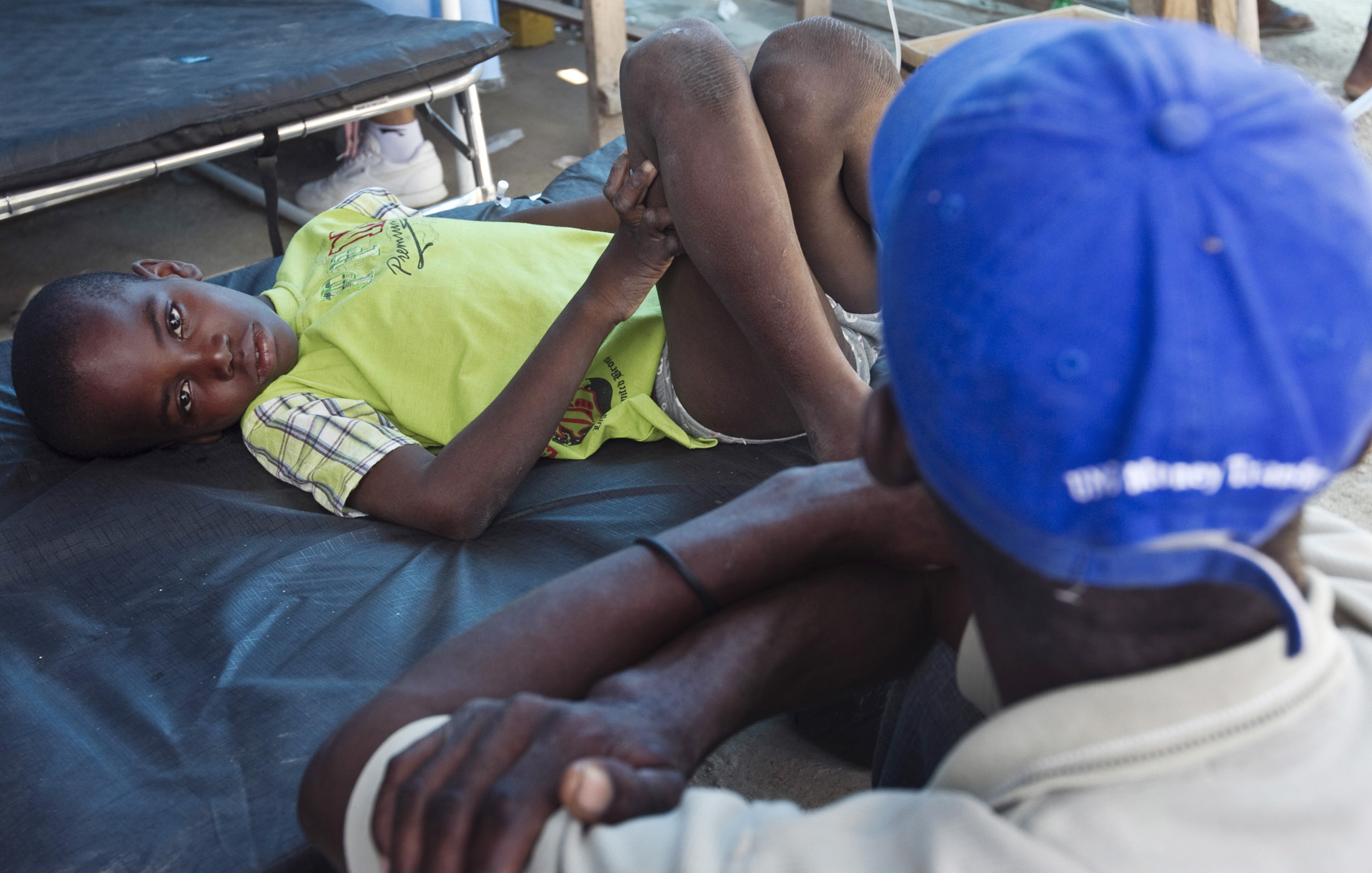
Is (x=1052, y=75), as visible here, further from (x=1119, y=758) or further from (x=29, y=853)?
(x=29, y=853)

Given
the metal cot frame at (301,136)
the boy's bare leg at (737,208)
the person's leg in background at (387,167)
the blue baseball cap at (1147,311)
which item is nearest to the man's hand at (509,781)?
the blue baseball cap at (1147,311)

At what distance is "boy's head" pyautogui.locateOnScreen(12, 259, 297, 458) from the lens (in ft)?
5.02

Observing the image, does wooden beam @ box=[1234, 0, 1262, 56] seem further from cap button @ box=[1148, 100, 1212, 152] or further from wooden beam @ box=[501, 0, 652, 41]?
cap button @ box=[1148, 100, 1212, 152]

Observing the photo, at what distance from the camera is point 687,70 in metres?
1.25

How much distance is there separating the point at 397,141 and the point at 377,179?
0.15 metres

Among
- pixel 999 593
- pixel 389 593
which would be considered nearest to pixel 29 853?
pixel 389 593

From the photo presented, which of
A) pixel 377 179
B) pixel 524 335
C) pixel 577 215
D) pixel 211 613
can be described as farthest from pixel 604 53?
pixel 211 613

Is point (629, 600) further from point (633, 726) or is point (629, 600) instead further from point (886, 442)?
point (886, 442)

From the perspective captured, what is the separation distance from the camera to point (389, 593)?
139 cm

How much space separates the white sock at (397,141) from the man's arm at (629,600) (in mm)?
2703

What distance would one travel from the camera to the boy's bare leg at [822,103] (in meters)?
1.33

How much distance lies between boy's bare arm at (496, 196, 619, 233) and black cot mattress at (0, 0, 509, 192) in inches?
32.3

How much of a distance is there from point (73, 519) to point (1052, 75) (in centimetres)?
152

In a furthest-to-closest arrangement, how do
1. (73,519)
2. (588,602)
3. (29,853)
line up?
(73,519) < (29,853) < (588,602)
